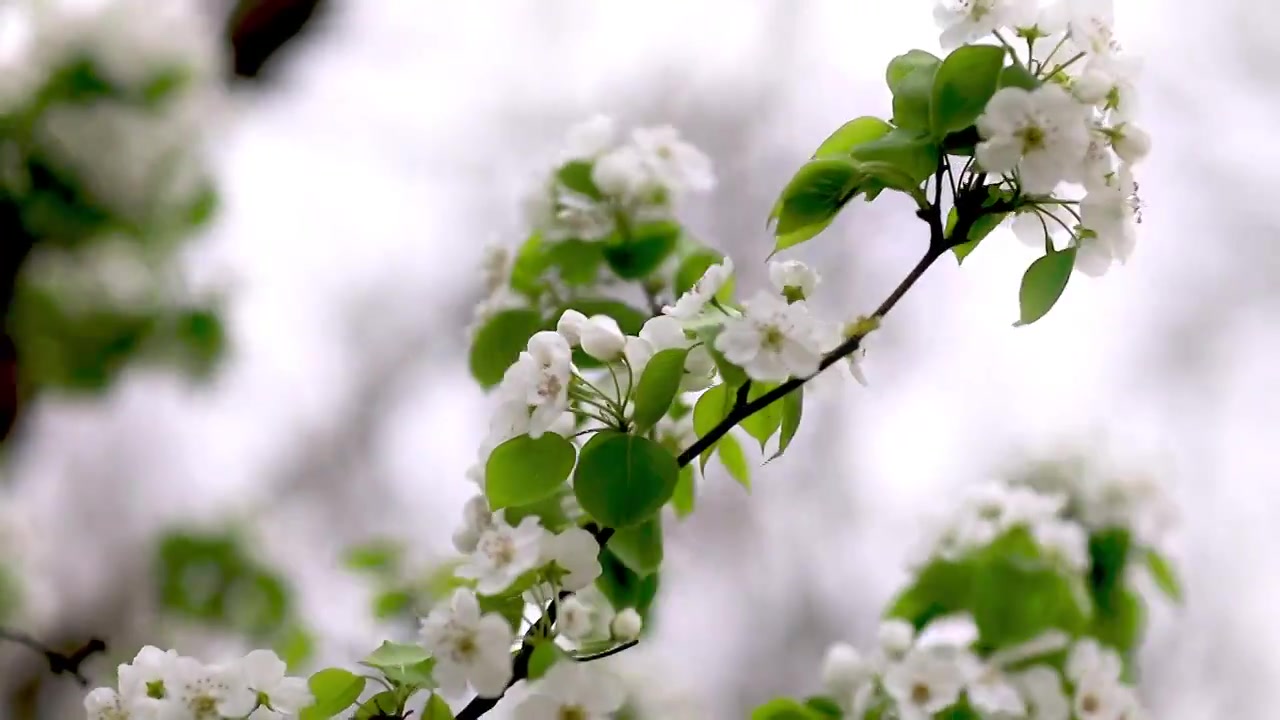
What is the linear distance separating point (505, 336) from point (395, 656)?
0.21 metres

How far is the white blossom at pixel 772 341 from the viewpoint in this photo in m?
0.35

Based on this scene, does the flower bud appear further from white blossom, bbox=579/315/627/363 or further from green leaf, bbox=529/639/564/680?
green leaf, bbox=529/639/564/680

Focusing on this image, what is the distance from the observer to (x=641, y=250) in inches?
22.7

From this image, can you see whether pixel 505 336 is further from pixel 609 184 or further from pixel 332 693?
pixel 332 693

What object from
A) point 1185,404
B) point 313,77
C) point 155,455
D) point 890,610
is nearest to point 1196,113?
point 1185,404

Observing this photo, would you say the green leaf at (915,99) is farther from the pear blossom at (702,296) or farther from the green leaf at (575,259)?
the green leaf at (575,259)

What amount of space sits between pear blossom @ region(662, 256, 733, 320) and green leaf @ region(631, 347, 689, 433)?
22mm

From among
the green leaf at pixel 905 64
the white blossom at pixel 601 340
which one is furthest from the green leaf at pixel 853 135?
the white blossom at pixel 601 340

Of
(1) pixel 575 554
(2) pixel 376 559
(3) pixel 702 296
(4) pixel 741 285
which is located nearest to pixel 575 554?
(1) pixel 575 554

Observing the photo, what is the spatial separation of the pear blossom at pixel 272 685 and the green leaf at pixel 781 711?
0.22m

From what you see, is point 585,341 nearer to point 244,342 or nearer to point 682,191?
point 682,191

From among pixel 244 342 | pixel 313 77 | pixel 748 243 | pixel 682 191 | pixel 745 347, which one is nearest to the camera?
pixel 745 347

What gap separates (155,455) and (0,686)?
46 cm

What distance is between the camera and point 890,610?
69 cm
